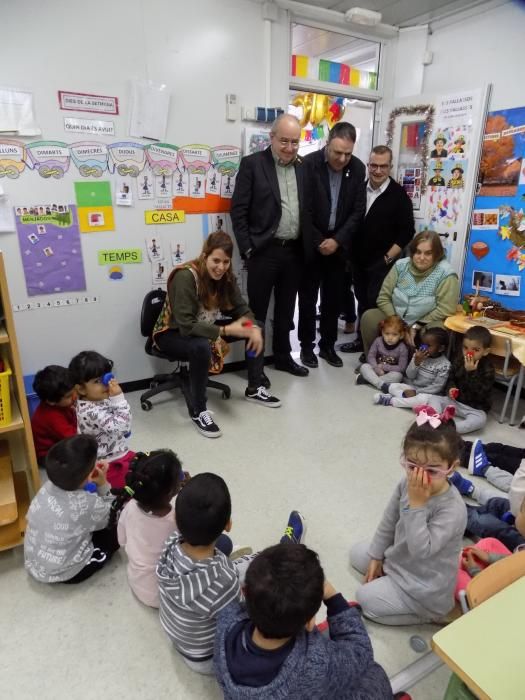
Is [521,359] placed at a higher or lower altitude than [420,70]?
lower

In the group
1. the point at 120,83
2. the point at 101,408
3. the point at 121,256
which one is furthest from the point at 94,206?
the point at 101,408

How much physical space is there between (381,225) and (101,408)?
261cm

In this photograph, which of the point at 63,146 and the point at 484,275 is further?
the point at 484,275

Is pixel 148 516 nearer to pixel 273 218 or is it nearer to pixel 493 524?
pixel 493 524

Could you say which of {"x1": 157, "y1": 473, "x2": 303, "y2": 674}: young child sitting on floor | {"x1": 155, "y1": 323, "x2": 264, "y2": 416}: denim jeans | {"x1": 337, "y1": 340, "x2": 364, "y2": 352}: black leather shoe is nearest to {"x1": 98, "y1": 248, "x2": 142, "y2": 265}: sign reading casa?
{"x1": 155, "y1": 323, "x2": 264, "y2": 416}: denim jeans

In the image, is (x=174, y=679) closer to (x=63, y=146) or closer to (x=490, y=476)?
(x=490, y=476)

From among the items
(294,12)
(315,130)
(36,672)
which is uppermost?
(294,12)

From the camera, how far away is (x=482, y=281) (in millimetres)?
3416

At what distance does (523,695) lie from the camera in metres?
0.69

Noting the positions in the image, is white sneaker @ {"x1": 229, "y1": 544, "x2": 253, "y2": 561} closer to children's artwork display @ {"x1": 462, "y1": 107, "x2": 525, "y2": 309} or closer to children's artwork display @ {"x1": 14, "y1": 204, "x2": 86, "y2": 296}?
children's artwork display @ {"x1": 14, "y1": 204, "x2": 86, "y2": 296}

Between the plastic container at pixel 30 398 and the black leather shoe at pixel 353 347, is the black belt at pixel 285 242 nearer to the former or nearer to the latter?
the black leather shoe at pixel 353 347

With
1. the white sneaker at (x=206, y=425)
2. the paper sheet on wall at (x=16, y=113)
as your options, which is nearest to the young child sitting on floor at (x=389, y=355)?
the white sneaker at (x=206, y=425)

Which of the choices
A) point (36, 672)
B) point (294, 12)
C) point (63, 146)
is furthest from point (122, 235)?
point (36, 672)

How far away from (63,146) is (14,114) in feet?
0.89
